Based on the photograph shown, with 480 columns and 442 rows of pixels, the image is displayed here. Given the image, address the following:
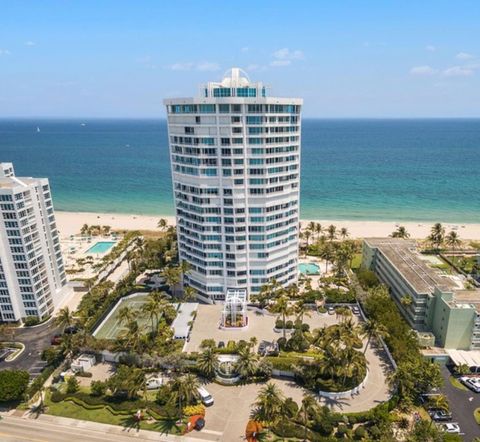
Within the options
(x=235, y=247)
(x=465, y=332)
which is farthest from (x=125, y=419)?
(x=465, y=332)

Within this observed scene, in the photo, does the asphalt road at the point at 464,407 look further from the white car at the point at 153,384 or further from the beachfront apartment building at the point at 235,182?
the white car at the point at 153,384

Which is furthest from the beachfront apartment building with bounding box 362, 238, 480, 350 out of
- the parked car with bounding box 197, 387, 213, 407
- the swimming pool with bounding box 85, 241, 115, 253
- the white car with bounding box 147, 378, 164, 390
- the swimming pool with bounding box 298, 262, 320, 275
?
the swimming pool with bounding box 85, 241, 115, 253

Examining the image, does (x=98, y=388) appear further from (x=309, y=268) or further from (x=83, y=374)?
(x=309, y=268)

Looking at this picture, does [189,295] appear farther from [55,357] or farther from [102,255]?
[102,255]

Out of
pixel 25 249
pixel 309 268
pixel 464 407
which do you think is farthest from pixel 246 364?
pixel 309 268

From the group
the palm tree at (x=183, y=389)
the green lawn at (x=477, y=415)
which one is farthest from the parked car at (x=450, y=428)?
the palm tree at (x=183, y=389)
